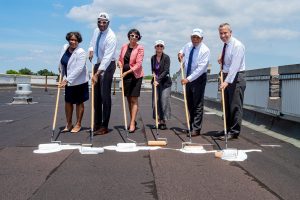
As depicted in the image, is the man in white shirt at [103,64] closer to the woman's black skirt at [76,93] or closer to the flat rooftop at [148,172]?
the woman's black skirt at [76,93]

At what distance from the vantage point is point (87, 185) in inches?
206

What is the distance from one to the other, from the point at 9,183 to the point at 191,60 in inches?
189

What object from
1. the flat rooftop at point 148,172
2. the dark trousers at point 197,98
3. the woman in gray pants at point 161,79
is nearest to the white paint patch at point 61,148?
the flat rooftop at point 148,172

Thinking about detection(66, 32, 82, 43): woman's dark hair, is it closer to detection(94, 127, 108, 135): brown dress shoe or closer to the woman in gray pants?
the woman in gray pants

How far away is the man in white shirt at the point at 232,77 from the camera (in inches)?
332

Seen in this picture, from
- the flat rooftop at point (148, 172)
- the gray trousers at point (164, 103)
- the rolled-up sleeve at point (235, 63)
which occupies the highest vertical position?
the rolled-up sleeve at point (235, 63)

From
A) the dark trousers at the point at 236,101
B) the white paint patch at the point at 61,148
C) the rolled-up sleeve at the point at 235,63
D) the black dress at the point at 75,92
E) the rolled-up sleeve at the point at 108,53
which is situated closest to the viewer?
the white paint patch at the point at 61,148

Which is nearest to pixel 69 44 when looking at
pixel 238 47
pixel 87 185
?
pixel 238 47

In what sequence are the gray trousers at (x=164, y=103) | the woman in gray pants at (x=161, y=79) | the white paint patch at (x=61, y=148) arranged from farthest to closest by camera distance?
1. the gray trousers at (x=164, y=103)
2. the woman in gray pants at (x=161, y=79)
3. the white paint patch at (x=61, y=148)

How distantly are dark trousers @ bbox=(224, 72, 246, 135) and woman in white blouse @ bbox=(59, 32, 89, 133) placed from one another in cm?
282

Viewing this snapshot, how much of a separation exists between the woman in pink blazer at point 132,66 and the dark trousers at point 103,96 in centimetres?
27

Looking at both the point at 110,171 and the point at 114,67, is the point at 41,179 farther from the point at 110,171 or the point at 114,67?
the point at 114,67

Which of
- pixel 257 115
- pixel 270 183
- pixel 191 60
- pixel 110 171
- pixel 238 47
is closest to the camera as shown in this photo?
pixel 270 183

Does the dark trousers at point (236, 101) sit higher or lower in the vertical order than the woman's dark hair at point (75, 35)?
lower
